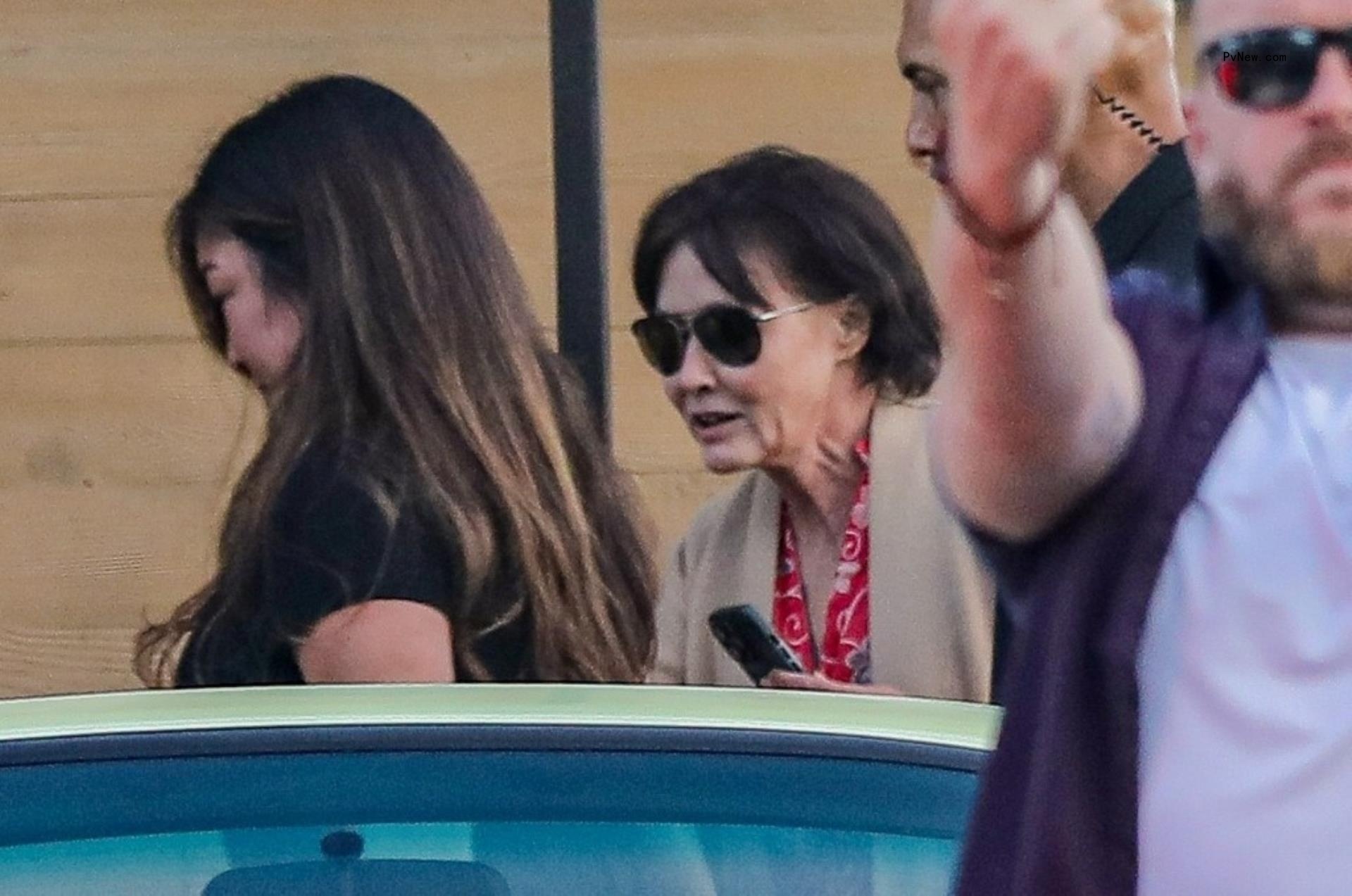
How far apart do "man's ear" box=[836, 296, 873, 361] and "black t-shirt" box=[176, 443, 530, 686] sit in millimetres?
608

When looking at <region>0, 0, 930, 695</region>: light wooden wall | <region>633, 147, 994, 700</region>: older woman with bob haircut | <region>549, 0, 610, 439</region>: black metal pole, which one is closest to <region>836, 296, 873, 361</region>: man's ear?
<region>633, 147, 994, 700</region>: older woman with bob haircut

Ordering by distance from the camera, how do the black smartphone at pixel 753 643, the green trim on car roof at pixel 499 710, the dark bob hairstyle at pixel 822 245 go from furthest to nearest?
the dark bob hairstyle at pixel 822 245 → the black smartphone at pixel 753 643 → the green trim on car roof at pixel 499 710

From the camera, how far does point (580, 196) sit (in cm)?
402

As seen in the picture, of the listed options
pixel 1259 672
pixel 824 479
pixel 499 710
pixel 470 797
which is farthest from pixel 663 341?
pixel 1259 672

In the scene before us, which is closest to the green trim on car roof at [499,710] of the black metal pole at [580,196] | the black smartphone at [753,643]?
the black smartphone at [753,643]

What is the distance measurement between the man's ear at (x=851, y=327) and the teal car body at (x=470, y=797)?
3.57 feet

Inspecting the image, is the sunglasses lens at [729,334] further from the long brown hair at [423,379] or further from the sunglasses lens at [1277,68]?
the sunglasses lens at [1277,68]

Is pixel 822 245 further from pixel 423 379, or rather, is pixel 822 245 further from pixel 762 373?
pixel 423 379

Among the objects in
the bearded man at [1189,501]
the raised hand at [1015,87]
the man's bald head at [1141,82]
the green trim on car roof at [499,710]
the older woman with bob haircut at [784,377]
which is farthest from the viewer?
the older woman with bob haircut at [784,377]

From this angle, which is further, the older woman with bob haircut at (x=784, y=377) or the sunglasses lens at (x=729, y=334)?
the sunglasses lens at (x=729, y=334)

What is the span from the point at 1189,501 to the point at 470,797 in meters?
0.94

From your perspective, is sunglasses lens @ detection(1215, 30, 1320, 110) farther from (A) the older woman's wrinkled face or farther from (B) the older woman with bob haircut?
(A) the older woman's wrinkled face

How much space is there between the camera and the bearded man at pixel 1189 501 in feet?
4.20

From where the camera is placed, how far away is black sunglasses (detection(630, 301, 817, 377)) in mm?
3303
